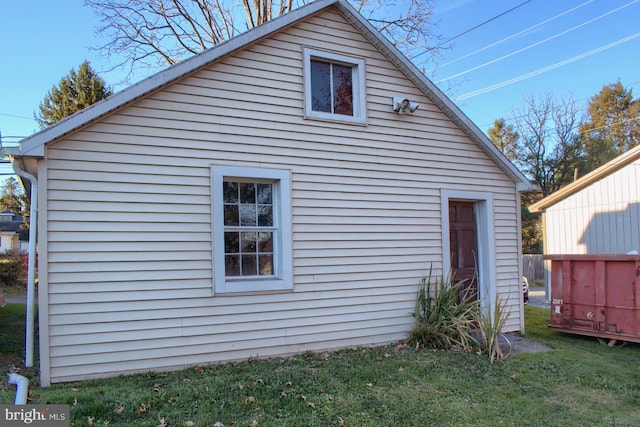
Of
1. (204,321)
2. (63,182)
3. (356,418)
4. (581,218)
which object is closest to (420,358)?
(356,418)

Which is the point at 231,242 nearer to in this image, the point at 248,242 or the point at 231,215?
the point at 248,242

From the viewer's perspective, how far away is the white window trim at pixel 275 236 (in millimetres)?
5641

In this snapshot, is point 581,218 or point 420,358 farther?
point 581,218

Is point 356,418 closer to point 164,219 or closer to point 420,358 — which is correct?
point 420,358

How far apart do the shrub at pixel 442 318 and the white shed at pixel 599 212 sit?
23.3 feet

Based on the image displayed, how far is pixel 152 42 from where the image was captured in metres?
17.1

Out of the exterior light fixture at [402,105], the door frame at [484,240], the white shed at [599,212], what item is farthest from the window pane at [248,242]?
the white shed at [599,212]

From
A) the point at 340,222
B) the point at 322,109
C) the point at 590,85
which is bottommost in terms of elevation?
the point at 340,222

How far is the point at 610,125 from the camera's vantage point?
31.4m

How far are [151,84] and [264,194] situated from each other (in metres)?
2.03

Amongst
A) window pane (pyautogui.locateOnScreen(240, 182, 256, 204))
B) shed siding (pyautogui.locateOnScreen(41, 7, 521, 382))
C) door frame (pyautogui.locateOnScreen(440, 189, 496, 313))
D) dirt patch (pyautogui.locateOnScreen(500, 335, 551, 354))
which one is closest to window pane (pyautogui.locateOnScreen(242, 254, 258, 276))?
shed siding (pyautogui.locateOnScreen(41, 7, 521, 382))

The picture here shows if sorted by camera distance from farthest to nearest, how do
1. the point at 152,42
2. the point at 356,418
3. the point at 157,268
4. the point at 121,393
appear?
the point at 152,42
the point at 157,268
the point at 121,393
the point at 356,418

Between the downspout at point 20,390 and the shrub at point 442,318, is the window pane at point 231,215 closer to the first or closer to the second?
the shrub at point 442,318

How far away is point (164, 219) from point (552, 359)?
567 cm
